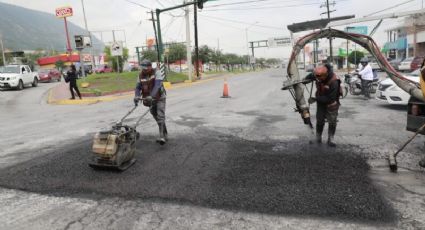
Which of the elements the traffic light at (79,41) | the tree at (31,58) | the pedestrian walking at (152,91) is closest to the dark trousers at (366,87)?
the pedestrian walking at (152,91)

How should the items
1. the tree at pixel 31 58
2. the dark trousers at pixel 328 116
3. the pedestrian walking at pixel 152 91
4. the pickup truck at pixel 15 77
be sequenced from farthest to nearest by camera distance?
the tree at pixel 31 58, the pickup truck at pixel 15 77, the pedestrian walking at pixel 152 91, the dark trousers at pixel 328 116

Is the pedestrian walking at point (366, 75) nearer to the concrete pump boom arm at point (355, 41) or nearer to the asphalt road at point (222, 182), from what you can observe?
the asphalt road at point (222, 182)

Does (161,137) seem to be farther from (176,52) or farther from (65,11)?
(176,52)

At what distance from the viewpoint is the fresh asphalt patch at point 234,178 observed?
4.30m

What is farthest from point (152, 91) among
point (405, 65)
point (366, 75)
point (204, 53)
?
point (204, 53)

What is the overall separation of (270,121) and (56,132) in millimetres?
5771

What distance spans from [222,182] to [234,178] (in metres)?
0.23

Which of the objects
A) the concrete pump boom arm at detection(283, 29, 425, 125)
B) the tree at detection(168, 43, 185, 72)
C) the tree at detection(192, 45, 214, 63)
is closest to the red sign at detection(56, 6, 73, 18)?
the concrete pump boom arm at detection(283, 29, 425, 125)

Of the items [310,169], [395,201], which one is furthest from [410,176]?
[310,169]

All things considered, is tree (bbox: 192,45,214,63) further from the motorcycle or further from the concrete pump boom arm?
the concrete pump boom arm

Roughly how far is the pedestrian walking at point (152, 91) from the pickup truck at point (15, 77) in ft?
69.2

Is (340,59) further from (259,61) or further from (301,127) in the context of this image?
(259,61)

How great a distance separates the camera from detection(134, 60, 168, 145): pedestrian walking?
6.97m

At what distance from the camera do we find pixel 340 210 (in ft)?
13.5
